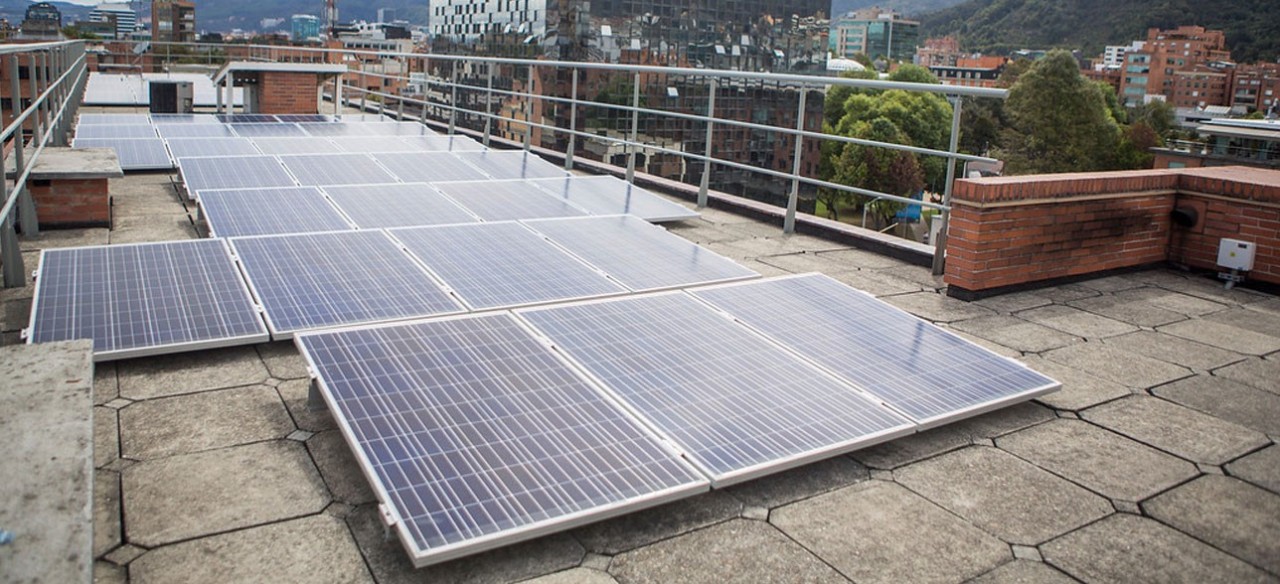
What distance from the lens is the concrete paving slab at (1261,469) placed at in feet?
9.56

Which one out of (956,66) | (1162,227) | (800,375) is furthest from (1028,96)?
(956,66)

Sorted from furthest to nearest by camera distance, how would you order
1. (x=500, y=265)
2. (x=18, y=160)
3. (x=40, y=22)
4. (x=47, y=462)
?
1. (x=40, y=22)
2. (x=18, y=160)
3. (x=500, y=265)
4. (x=47, y=462)

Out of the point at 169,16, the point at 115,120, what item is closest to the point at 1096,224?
the point at 115,120

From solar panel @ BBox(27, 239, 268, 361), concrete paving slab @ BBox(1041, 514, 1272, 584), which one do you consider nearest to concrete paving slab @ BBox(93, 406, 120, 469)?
solar panel @ BBox(27, 239, 268, 361)

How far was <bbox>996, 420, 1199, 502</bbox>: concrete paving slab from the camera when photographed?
284cm

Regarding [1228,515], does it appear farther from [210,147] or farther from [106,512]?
[210,147]

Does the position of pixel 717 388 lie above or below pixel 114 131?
below

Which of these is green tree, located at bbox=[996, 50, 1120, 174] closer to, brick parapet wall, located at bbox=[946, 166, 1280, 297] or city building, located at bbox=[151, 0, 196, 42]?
brick parapet wall, located at bbox=[946, 166, 1280, 297]

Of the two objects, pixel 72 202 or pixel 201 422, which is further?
pixel 72 202

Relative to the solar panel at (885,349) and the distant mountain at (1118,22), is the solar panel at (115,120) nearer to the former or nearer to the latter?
the solar panel at (885,349)

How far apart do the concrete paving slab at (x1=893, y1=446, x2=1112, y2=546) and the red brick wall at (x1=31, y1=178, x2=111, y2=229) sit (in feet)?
16.9


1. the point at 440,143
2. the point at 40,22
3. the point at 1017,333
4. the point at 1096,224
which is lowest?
the point at 1017,333

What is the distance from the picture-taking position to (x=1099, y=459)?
3.03 metres

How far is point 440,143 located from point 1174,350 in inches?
283
